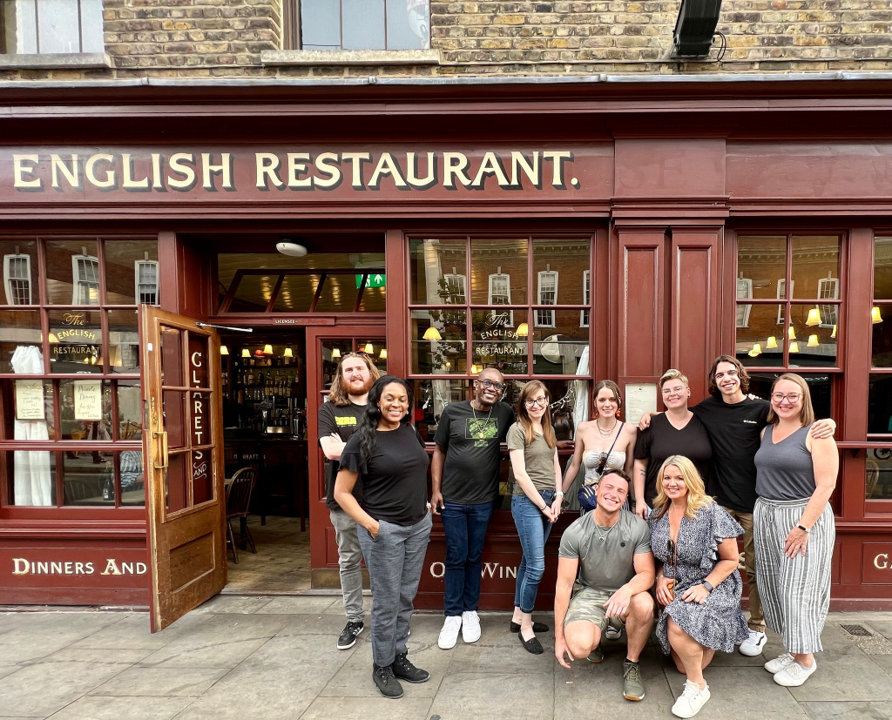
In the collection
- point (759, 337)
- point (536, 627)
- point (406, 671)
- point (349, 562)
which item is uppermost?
point (759, 337)

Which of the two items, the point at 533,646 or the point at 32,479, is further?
the point at 32,479

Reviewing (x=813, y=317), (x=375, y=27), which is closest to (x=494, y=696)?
(x=813, y=317)

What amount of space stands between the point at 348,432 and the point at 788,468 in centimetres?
295

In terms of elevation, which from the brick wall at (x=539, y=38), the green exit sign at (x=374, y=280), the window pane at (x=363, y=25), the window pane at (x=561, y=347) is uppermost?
the window pane at (x=363, y=25)

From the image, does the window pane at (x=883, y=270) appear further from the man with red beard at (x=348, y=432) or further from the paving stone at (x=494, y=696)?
the man with red beard at (x=348, y=432)

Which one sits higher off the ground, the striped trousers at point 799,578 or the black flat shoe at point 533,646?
the striped trousers at point 799,578

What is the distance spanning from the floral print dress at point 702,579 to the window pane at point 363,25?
15.0 feet

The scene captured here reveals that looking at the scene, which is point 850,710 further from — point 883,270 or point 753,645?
point 883,270

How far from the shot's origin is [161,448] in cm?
385

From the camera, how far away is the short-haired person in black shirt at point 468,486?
366cm

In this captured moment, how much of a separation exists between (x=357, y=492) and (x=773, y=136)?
4261 millimetres

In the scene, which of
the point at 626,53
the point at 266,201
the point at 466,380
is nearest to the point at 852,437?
the point at 466,380

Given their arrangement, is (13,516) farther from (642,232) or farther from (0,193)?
(642,232)

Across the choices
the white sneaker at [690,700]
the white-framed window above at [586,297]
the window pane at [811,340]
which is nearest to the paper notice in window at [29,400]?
the white-framed window above at [586,297]
